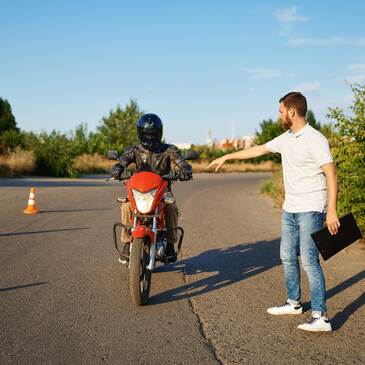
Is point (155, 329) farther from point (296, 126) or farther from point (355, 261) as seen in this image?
point (355, 261)

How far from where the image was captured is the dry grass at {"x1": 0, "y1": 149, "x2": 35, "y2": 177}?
28719 mm

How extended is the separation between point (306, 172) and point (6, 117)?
133 ft

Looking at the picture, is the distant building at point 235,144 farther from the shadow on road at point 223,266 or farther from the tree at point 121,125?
the shadow on road at point 223,266

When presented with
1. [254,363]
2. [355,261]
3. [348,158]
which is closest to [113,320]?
[254,363]

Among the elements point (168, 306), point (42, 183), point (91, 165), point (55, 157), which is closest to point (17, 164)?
point (55, 157)

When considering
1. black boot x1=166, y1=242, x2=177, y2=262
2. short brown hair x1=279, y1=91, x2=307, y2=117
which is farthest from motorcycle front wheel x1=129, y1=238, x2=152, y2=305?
short brown hair x1=279, y1=91, x2=307, y2=117

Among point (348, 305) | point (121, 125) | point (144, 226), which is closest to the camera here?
point (144, 226)

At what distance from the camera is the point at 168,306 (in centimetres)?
561

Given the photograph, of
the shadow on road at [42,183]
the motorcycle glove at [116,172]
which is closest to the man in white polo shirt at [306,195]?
the motorcycle glove at [116,172]

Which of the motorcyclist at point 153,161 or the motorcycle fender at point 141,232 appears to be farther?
the motorcyclist at point 153,161

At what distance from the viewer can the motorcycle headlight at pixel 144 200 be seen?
5656 mm

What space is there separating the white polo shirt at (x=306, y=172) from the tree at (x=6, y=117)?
3948cm

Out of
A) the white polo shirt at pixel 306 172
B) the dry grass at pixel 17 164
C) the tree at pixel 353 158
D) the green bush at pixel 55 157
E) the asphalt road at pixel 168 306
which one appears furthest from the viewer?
the green bush at pixel 55 157

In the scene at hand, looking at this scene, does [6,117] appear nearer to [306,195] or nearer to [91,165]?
[91,165]
